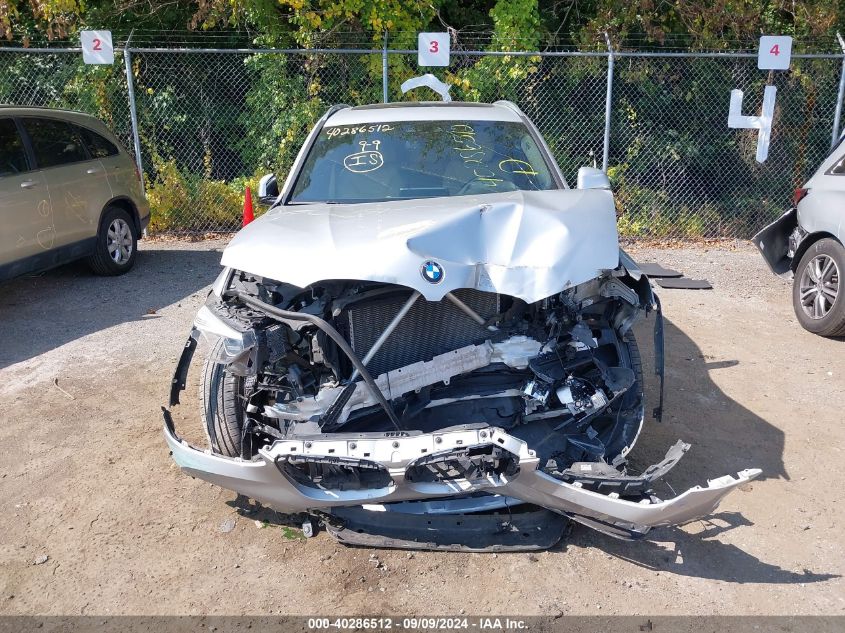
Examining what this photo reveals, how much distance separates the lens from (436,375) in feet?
11.3

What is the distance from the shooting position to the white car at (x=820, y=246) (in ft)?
20.8

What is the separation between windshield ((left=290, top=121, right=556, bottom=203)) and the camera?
15.5 ft

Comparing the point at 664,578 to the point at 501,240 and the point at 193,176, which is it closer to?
the point at 501,240

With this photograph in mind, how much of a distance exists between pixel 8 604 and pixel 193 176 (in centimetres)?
893

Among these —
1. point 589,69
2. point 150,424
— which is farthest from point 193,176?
point 150,424

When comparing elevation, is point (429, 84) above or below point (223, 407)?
above

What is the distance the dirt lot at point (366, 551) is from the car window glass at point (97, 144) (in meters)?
3.08

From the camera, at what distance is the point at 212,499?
157 inches

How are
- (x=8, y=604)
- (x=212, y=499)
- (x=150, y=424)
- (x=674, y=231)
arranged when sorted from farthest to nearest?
(x=674, y=231), (x=150, y=424), (x=212, y=499), (x=8, y=604)

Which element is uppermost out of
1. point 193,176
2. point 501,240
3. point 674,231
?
point 501,240

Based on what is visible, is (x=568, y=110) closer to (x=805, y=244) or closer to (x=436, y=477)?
(x=805, y=244)

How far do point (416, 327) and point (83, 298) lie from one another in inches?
217

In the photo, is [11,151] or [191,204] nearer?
[11,151]

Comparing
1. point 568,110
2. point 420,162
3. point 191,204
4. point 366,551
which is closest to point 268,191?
point 420,162
